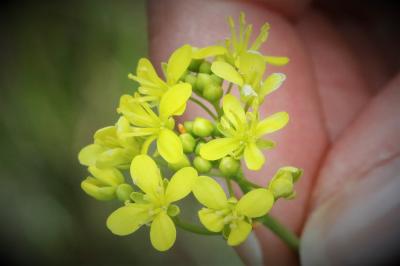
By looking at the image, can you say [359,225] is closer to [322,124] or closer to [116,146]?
[322,124]

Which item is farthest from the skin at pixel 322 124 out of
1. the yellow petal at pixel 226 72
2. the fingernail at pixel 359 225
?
the yellow petal at pixel 226 72

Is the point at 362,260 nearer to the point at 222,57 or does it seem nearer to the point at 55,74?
the point at 222,57

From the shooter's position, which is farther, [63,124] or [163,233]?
[63,124]

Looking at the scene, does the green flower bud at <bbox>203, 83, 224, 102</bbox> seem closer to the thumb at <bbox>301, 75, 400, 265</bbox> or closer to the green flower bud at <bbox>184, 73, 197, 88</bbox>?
the green flower bud at <bbox>184, 73, 197, 88</bbox>

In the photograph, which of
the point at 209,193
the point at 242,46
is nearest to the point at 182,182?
the point at 209,193

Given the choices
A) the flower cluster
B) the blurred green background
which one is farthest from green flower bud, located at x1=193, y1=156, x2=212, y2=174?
the blurred green background

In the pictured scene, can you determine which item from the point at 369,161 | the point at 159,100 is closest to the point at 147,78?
the point at 159,100
